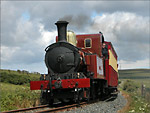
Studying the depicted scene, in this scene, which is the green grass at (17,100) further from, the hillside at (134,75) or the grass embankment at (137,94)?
the hillside at (134,75)

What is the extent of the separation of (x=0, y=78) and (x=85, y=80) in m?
14.2

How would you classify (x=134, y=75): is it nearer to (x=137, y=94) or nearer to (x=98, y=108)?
(x=137, y=94)

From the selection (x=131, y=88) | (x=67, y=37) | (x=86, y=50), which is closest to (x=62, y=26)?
(x=67, y=37)

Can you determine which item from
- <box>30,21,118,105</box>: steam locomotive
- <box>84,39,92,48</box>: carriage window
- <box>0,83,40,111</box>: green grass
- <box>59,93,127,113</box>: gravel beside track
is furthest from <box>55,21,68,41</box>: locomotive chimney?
<box>0,83,40,111</box>: green grass

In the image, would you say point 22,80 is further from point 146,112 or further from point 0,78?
point 146,112

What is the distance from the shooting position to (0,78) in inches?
939

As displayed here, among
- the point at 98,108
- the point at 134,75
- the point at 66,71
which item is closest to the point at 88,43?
the point at 66,71

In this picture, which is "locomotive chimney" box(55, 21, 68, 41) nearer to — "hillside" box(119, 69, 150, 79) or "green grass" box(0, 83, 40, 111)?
"green grass" box(0, 83, 40, 111)

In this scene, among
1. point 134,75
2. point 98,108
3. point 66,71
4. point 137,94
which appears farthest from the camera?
point 134,75

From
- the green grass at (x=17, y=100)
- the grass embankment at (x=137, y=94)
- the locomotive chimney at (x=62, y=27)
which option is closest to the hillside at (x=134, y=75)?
the grass embankment at (x=137, y=94)

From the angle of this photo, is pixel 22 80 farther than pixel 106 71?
Yes

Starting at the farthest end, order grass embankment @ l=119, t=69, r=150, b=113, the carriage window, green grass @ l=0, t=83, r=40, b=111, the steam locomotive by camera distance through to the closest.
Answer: the carriage window → green grass @ l=0, t=83, r=40, b=111 → the steam locomotive → grass embankment @ l=119, t=69, r=150, b=113

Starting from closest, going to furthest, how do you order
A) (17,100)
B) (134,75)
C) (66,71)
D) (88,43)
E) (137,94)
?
(66,71) < (17,100) < (88,43) < (137,94) < (134,75)

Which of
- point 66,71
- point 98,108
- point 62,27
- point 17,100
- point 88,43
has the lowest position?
point 98,108
